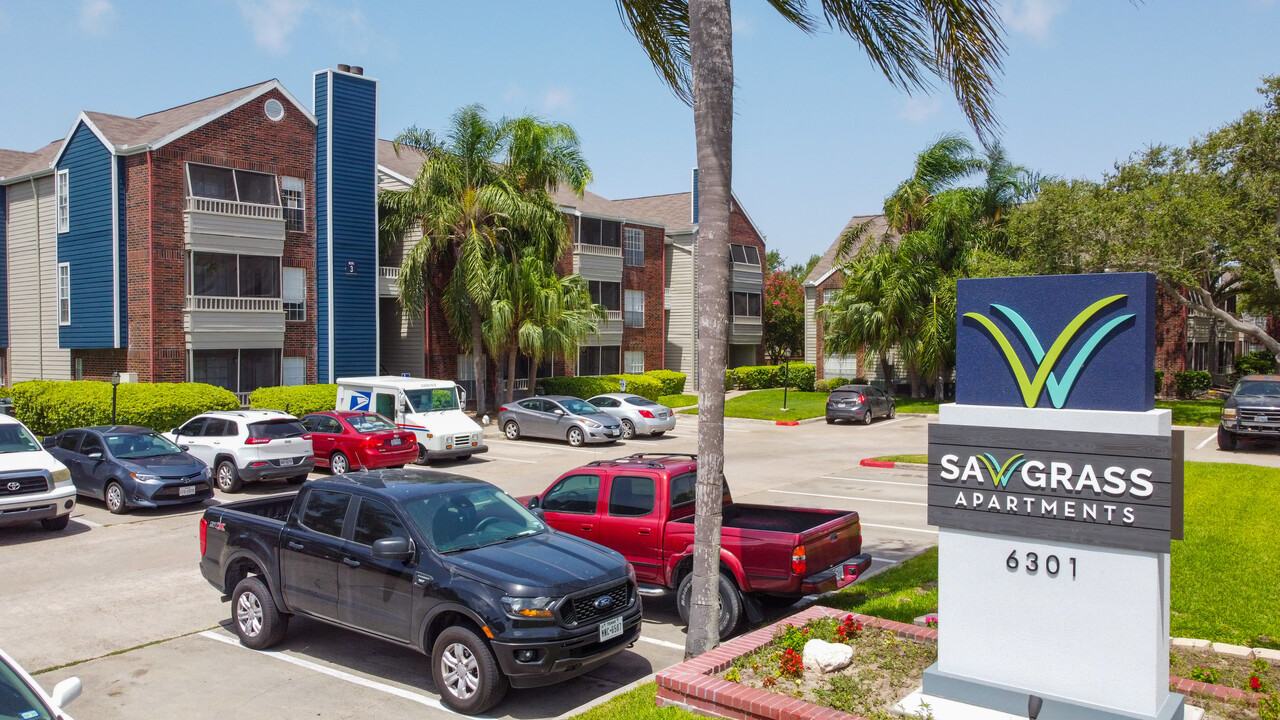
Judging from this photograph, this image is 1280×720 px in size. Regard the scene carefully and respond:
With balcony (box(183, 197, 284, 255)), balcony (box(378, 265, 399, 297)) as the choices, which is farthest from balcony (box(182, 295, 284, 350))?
balcony (box(378, 265, 399, 297))

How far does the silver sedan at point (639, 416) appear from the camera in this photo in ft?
95.0

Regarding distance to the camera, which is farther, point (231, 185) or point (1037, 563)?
point (231, 185)

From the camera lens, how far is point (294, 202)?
102ft

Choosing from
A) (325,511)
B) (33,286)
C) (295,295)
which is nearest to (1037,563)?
(325,511)

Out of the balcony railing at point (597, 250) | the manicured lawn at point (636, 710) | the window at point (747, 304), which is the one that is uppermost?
the balcony railing at point (597, 250)

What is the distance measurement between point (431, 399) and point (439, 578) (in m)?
16.5

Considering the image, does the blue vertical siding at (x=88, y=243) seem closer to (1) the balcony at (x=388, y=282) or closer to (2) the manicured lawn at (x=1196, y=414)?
(1) the balcony at (x=388, y=282)

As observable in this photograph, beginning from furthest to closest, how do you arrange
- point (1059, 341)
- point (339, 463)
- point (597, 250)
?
point (597, 250)
point (339, 463)
point (1059, 341)

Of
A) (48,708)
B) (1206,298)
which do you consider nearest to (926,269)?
(1206,298)

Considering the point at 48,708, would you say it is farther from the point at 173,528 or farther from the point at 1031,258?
the point at 1031,258

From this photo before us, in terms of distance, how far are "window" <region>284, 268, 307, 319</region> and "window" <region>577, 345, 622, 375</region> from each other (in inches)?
504

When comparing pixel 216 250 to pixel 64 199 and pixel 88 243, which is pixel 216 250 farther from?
pixel 64 199

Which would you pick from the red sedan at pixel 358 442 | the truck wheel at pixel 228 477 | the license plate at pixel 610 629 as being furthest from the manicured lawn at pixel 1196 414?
the license plate at pixel 610 629

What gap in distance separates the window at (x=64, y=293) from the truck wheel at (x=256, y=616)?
25926mm
